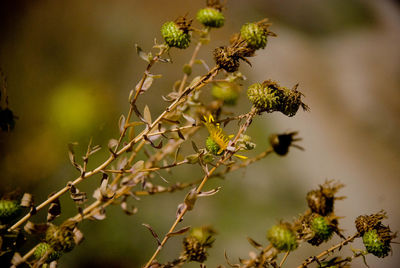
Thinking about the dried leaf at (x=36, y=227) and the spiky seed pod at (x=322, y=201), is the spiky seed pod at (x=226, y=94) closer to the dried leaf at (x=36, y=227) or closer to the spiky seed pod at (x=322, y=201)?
the spiky seed pod at (x=322, y=201)

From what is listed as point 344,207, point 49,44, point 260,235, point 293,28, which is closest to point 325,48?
point 293,28

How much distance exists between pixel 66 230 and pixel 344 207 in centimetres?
276

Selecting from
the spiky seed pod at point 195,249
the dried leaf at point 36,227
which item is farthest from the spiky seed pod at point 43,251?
the spiky seed pod at point 195,249

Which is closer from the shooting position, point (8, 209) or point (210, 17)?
point (8, 209)

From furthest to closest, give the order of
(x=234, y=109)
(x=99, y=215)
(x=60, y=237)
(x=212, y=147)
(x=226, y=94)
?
(x=234, y=109) < (x=226, y=94) < (x=212, y=147) < (x=99, y=215) < (x=60, y=237)

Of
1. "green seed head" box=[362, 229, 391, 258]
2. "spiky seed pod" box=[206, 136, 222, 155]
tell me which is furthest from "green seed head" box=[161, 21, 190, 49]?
"green seed head" box=[362, 229, 391, 258]

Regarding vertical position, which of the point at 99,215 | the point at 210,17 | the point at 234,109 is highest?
the point at 234,109

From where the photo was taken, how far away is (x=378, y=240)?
2.42 ft

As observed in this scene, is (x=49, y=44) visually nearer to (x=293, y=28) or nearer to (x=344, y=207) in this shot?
(x=344, y=207)

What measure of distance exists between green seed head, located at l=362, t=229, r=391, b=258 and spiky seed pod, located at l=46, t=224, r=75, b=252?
2.13ft

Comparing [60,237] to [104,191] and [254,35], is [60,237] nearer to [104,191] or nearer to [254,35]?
[104,191]

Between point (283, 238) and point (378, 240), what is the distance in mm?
249

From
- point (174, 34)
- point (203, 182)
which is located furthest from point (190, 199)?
point (174, 34)

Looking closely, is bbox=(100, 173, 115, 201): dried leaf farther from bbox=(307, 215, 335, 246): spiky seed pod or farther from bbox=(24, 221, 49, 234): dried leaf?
bbox=(307, 215, 335, 246): spiky seed pod
